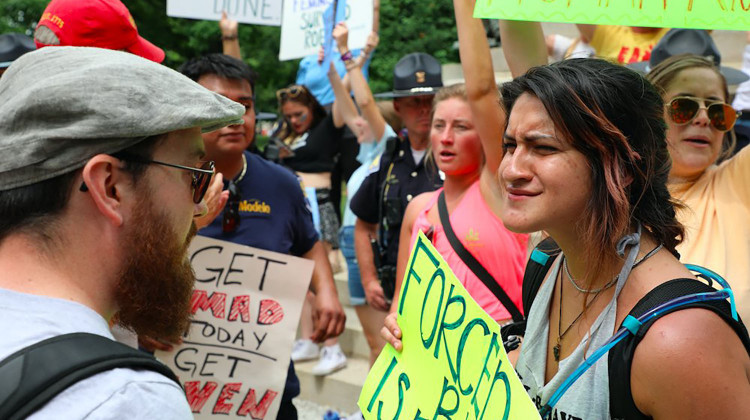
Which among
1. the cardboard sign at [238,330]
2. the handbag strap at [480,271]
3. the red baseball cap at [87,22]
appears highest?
the red baseball cap at [87,22]

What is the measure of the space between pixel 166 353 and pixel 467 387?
168 centimetres

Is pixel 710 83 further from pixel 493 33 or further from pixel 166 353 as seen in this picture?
pixel 493 33

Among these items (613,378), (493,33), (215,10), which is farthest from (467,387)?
(493,33)

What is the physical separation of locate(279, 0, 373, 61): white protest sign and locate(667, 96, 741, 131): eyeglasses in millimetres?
3250

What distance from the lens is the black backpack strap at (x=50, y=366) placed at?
1.08m

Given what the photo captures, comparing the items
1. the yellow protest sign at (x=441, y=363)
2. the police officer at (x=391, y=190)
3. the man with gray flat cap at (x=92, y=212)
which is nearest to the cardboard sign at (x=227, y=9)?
the police officer at (x=391, y=190)

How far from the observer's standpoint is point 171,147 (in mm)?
1529

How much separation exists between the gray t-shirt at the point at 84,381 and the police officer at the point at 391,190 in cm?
320

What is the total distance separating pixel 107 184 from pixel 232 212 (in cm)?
187

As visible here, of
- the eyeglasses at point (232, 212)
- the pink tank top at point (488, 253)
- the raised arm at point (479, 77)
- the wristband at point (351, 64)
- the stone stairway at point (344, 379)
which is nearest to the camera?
the raised arm at point (479, 77)

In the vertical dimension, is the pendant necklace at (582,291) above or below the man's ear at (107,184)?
below

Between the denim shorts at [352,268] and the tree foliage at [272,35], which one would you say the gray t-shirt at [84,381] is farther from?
the tree foliage at [272,35]

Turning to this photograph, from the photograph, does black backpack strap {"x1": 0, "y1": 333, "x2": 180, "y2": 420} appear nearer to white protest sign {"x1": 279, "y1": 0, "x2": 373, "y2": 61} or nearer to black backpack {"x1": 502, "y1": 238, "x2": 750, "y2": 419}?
black backpack {"x1": 502, "y1": 238, "x2": 750, "y2": 419}

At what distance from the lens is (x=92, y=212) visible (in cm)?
141
